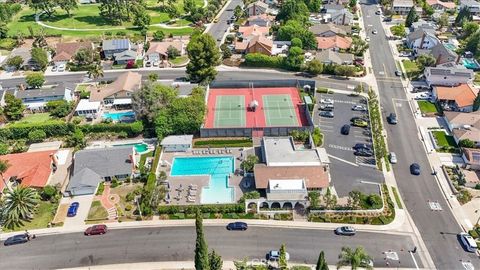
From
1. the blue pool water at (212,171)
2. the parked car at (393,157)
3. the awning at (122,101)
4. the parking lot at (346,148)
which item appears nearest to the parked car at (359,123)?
the parking lot at (346,148)

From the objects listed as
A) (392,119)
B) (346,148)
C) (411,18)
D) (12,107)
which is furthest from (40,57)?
(411,18)

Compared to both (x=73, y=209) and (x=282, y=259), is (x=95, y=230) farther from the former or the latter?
(x=282, y=259)

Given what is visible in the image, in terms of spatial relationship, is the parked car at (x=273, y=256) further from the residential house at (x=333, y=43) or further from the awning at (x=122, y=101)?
the residential house at (x=333, y=43)

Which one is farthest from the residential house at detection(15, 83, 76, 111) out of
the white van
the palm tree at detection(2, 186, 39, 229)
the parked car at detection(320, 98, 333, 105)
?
the white van

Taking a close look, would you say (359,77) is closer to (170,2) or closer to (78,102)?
(78,102)

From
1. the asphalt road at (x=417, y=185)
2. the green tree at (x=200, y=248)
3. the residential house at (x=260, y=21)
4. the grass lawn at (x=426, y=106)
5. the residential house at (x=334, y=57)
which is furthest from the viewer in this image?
the residential house at (x=260, y=21)
